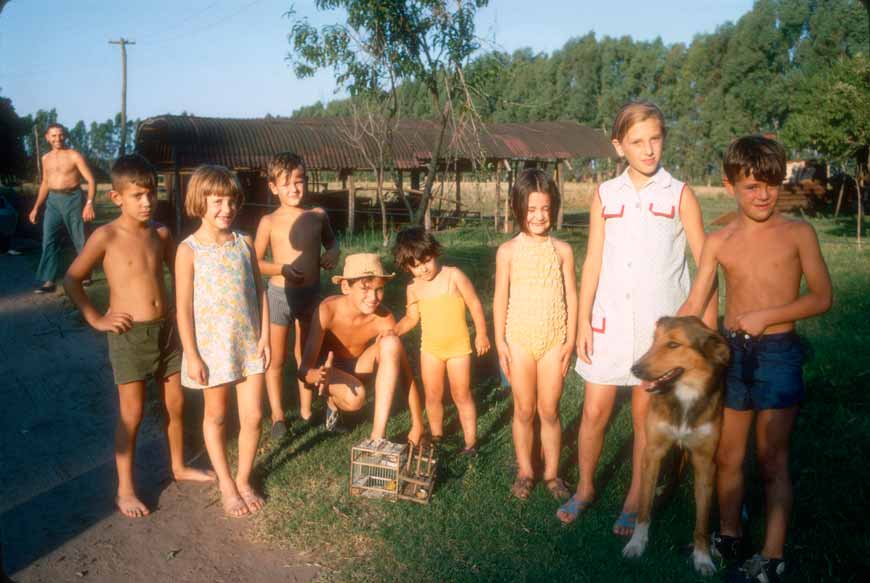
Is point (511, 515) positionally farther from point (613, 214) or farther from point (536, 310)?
point (613, 214)

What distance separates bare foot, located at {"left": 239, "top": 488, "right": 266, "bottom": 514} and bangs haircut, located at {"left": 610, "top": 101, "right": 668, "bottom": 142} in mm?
2809

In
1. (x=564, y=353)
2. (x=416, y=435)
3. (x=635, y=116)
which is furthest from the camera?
(x=416, y=435)

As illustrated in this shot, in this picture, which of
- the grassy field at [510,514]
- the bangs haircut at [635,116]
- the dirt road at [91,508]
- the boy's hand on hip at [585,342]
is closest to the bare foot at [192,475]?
the dirt road at [91,508]

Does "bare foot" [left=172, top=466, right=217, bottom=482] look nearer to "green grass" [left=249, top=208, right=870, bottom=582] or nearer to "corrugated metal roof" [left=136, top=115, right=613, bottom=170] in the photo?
"green grass" [left=249, top=208, right=870, bottom=582]

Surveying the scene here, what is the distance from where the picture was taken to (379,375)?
14.4 feet

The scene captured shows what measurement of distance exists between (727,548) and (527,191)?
205 centimetres

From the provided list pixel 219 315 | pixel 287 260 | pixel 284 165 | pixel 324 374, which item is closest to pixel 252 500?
pixel 324 374

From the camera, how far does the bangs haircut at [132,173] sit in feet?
12.6

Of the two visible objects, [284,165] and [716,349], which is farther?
[284,165]

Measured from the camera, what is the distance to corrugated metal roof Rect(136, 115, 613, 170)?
1662cm

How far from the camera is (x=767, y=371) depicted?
9.77ft

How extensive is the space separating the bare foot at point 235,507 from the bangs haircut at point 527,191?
87.7 inches

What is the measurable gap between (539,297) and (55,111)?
435ft

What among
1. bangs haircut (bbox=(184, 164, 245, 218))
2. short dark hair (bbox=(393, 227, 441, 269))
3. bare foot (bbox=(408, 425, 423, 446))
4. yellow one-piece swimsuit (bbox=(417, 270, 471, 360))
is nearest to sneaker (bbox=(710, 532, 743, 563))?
yellow one-piece swimsuit (bbox=(417, 270, 471, 360))
